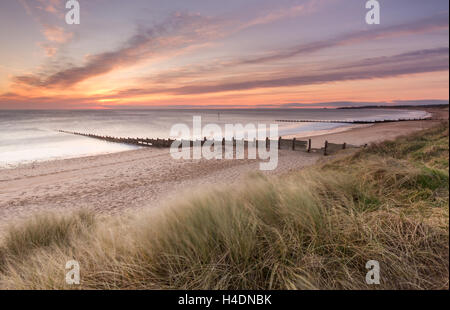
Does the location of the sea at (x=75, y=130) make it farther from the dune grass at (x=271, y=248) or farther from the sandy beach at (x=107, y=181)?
the dune grass at (x=271, y=248)

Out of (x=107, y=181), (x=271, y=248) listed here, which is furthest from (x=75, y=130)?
(x=271, y=248)

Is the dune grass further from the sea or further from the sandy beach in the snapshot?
the sea

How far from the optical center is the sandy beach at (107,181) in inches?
360

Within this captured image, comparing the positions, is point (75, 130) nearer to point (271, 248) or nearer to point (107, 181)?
point (107, 181)

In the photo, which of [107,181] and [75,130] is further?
[75,130]

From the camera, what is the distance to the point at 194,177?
13.3 m

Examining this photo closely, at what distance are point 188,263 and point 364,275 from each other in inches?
67.5

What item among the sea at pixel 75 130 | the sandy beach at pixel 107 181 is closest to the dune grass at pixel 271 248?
the sandy beach at pixel 107 181

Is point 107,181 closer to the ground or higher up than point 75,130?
closer to the ground

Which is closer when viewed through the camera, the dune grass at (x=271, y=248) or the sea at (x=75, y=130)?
the dune grass at (x=271, y=248)

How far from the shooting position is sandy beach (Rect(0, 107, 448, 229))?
30.0ft

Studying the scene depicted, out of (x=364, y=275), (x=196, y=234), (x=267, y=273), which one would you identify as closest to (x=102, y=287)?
(x=196, y=234)

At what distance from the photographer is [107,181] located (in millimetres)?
12852

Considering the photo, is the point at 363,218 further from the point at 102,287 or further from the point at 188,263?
the point at 102,287
